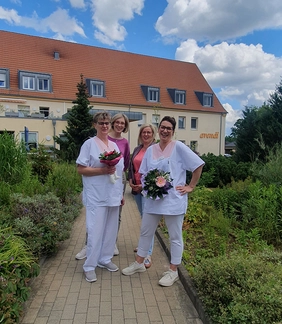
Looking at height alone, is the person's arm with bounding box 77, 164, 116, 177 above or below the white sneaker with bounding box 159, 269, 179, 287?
above

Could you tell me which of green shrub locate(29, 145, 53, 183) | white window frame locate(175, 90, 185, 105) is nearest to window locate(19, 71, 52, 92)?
white window frame locate(175, 90, 185, 105)

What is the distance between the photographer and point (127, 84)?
104 feet

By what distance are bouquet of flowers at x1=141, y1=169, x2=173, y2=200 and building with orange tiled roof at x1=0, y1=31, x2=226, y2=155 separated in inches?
751

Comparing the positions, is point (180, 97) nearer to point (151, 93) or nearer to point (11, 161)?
point (151, 93)

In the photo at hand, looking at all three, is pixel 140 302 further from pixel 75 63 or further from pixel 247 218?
pixel 75 63

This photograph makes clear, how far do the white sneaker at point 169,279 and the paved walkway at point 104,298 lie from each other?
0.05 meters

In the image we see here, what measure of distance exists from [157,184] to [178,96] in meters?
31.9

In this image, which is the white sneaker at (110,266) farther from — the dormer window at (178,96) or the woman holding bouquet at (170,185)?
the dormer window at (178,96)

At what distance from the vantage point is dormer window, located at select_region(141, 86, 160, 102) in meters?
31.9

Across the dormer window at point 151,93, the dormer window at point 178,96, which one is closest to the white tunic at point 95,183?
the dormer window at point 151,93

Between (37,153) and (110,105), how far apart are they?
21.2m

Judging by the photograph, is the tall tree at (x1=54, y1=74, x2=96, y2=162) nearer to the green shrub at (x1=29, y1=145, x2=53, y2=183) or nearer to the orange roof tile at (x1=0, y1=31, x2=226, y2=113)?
the green shrub at (x1=29, y1=145, x2=53, y2=183)

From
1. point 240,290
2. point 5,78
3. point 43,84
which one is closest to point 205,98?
point 43,84

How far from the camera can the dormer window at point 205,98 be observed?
35031 millimetres
